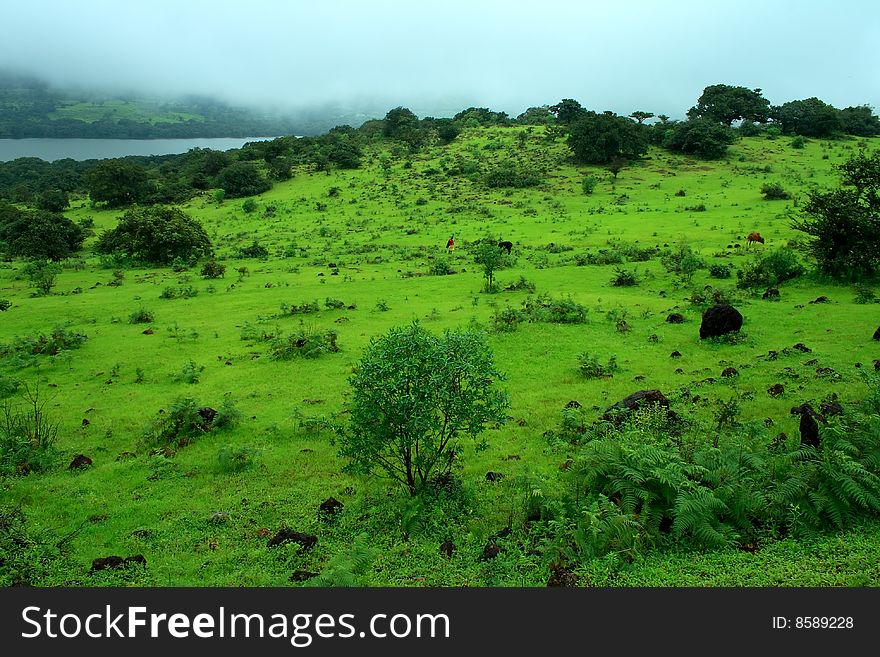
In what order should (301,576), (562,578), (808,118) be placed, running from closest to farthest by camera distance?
(562,578), (301,576), (808,118)

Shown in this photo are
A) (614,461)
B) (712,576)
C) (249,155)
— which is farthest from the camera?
(249,155)

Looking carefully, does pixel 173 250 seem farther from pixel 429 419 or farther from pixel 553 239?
pixel 429 419

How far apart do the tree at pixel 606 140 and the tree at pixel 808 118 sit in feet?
91.1

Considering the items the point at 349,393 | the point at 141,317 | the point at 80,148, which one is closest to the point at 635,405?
the point at 349,393

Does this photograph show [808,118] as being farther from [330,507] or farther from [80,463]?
[80,463]

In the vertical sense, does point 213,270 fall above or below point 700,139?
below

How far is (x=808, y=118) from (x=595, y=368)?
→ 78.3 m

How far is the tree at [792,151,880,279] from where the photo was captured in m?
20.0

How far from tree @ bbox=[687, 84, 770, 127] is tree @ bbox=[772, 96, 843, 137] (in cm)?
211

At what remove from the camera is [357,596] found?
5.50m

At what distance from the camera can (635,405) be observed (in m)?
11.0

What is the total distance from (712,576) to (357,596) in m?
3.81

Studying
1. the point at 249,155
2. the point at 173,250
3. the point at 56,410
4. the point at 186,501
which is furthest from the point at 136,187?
the point at 186,501

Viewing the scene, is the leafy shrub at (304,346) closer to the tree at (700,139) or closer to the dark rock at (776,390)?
the dark rock at (776,390)
